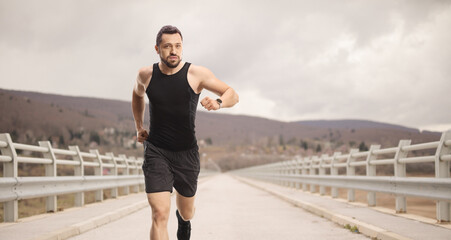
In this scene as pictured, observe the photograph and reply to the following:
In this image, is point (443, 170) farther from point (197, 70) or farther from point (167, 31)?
point (167, 31)

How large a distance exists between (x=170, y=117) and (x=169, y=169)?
52cm

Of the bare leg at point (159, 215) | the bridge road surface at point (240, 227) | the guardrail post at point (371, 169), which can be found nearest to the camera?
the bare leg at point (159, 215)

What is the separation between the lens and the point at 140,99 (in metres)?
5.30

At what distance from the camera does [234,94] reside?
478cm

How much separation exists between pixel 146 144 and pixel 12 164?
3926 mm

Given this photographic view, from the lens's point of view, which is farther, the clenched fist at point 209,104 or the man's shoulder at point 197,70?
the man's shoulder at point 197,70

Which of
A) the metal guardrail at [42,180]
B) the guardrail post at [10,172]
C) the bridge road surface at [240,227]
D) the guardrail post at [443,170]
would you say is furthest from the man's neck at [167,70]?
the guardrail post at [443,170]

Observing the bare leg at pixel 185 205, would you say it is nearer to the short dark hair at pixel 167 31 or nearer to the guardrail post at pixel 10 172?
the short dark hair at pixel 167 31

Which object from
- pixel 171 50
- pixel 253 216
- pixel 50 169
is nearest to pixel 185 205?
pixel 171 50

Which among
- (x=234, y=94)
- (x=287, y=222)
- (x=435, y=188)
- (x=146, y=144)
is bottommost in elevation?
(x=287, y=222)

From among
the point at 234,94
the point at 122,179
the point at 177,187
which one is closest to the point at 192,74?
the point at 234,94

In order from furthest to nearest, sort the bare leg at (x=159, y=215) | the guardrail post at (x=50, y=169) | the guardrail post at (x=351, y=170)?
the guardrail post at (x=351, y=170) < the guardrail post at (x=50, y=169) < the bare leg at (x=159, y=215)

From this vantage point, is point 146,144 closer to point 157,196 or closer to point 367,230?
point 157,196

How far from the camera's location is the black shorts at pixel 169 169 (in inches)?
183
